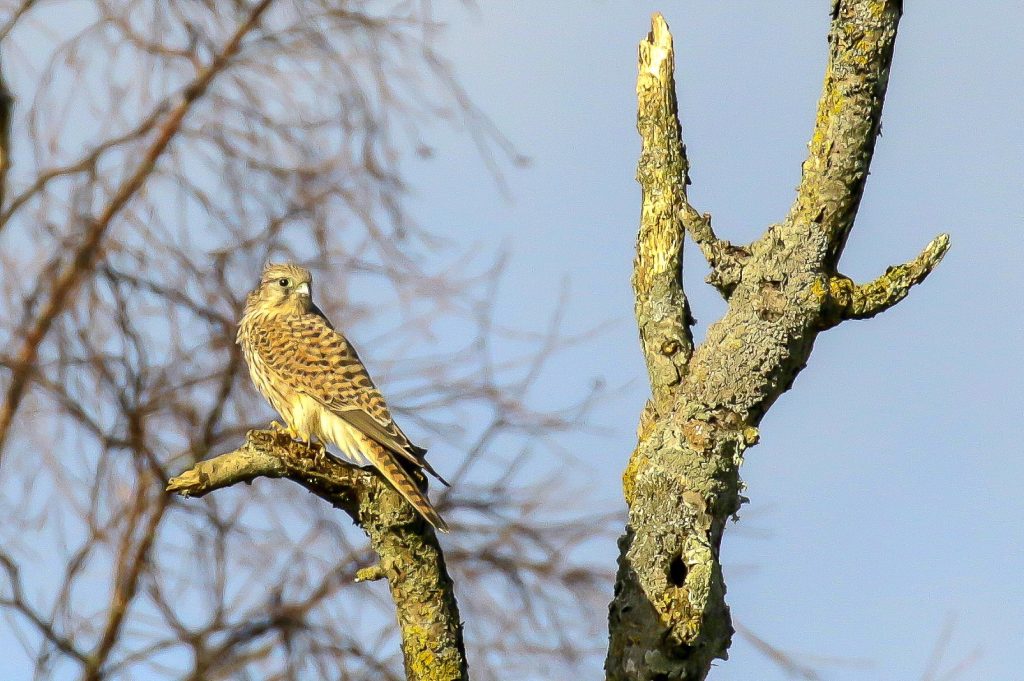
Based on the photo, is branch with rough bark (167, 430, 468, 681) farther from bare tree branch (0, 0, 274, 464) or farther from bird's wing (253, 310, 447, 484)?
bare tree branch (0, 0, 274, 464)

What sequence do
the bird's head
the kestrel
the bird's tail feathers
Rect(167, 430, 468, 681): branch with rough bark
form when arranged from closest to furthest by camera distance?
Rect(167, 430, 468, 681): branch with rough bark
the bird's tail feathers
the kestrel
the bird's head

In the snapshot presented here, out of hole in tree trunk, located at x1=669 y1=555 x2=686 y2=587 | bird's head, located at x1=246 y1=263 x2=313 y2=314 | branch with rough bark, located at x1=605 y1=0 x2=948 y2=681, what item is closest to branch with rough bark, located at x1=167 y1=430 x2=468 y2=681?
branch with rough bark, located at x1=605 y1=0 x2=948 y2=681

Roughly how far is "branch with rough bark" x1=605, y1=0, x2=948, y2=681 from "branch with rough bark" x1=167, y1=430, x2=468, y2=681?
44 cm

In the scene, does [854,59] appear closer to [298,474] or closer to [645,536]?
[645,536]

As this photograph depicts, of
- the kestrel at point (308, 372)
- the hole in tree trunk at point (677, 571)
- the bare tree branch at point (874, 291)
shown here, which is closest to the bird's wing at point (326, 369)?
the kestrel at point (308, 372)

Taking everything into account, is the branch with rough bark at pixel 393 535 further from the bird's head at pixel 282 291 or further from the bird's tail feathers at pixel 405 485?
the bird's head at pixel 282 291

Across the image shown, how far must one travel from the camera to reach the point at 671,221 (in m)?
3.62

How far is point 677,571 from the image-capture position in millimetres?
3170

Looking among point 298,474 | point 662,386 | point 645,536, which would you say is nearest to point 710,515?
point 645,536

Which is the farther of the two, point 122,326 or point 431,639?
point 122,326

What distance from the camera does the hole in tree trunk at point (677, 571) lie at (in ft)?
10.3

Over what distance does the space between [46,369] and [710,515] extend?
8.85ft

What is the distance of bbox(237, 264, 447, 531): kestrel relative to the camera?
14.2ft

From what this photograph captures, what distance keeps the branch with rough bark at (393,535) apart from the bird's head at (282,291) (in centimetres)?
167
